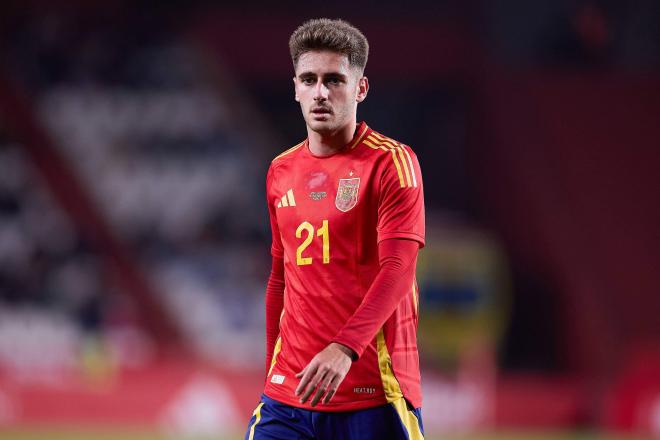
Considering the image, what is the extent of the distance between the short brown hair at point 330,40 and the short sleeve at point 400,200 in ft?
1.31

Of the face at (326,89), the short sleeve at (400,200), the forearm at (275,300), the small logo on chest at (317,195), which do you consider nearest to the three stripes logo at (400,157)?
the short sleeve at (400,200)

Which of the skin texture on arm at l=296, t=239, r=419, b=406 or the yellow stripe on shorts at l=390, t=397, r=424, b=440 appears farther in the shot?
the yellow stripe on shorts at l=390, t=397, r=424, b=440

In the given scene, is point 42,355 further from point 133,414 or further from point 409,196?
point 409,196

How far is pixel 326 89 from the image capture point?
4008 millimetres

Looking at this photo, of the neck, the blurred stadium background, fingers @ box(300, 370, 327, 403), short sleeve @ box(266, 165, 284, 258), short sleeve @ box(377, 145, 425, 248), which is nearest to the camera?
fingers @ box(300, 370, 327, 403)

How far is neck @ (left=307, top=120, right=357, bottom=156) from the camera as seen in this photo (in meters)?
4.14

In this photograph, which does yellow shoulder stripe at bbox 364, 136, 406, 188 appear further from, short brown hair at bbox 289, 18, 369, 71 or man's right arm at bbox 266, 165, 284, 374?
man's right arm at bbox 266, 165, 284, 374

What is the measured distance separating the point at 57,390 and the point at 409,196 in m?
8.90

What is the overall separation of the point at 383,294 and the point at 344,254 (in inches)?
11.6

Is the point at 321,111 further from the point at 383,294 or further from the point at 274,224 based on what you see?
the point at 383,294

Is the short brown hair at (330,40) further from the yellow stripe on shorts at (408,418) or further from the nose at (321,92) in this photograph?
the yellow stripe on shorts at (408,418)

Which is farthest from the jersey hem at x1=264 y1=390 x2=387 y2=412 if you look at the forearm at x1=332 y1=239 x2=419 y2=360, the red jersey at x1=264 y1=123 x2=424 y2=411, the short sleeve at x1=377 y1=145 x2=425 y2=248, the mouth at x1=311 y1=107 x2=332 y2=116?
the mouth at x1=311 y1=107 x2=332 y2=116

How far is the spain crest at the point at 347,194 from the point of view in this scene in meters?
4.01

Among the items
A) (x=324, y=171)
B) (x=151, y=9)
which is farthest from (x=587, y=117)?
(x=324, y=171)
